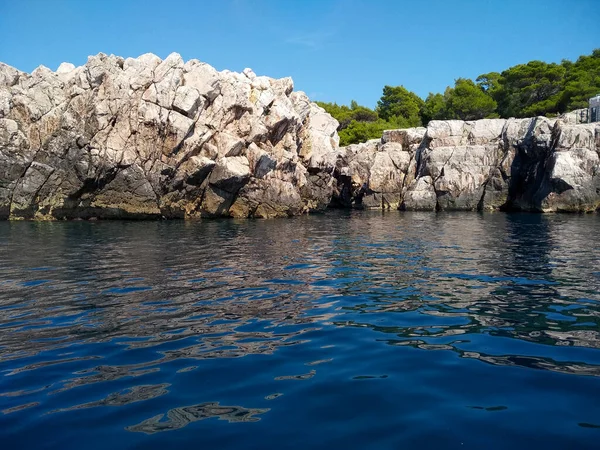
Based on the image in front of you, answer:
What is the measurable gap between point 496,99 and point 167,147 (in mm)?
55153

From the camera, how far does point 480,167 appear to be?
5238cm

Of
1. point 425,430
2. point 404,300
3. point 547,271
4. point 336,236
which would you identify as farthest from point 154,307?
point 336,236

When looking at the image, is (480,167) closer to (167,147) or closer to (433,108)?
(433,108)

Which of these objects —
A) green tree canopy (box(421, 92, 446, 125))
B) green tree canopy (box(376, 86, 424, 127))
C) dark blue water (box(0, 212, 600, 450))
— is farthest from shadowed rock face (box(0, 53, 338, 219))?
green tree canopy (box(376, 86, 424, 127))

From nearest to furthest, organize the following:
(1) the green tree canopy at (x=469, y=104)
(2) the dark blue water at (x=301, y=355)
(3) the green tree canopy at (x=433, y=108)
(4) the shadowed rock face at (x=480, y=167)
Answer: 1. (2) the dark blue water at (x=301, y=355)
2. (4) the shadowed rock face at (x=480, y=167)
3. (1) the green tree canopy at (x=469, y=104)
4. (3) the green tree canopy at (x=433, y=108)

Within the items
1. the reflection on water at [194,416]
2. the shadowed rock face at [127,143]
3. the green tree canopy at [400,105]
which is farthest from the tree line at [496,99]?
the reflection on water at [194,416]

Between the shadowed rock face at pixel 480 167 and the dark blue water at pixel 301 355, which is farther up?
the shadowed rock face at pixel 480 167

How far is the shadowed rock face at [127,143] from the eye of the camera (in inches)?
1415

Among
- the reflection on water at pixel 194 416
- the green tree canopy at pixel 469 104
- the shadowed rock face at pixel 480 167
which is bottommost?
the reflection on water at pixel 194 416

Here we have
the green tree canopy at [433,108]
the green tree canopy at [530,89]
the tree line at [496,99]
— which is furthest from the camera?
the green tree canopy at [433,108]

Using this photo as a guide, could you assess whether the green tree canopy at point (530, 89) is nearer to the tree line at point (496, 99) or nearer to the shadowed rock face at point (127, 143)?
the tree line at point (496, 99)

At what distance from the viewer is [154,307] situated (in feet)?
33.1

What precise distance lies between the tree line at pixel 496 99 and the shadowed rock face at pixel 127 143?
3771 centimetres

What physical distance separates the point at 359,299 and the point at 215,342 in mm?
4076
